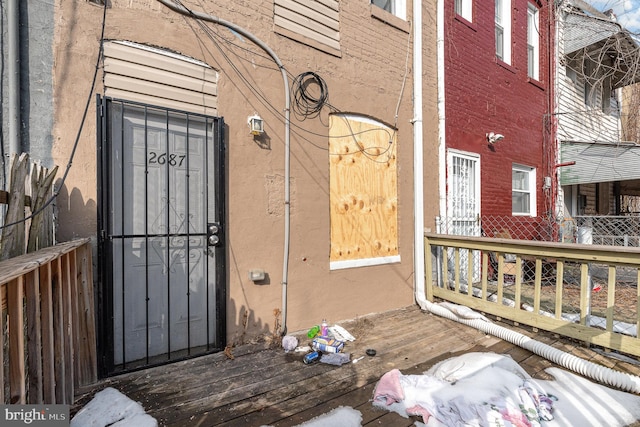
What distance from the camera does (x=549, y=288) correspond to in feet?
19.7

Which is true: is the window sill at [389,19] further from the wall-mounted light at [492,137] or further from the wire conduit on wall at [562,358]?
the wire conduit on wall at [562,358]

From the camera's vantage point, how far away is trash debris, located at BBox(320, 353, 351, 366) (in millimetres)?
2982

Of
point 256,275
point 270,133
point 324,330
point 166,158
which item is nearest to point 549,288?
point 324,330

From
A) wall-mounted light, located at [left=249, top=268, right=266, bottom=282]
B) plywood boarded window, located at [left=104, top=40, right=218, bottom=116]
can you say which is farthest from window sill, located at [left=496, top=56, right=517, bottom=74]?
wall-mounted light, located at [left=249, top=268, right=266, bottom=282]

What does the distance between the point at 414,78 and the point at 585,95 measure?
22.5 feet

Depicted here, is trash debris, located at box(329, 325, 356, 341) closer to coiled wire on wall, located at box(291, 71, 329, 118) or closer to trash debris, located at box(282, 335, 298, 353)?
trash debris, located at box(282, 335, 298, 353)

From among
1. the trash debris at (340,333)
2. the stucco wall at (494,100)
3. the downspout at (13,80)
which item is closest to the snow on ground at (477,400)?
the trash debris at (340,333)

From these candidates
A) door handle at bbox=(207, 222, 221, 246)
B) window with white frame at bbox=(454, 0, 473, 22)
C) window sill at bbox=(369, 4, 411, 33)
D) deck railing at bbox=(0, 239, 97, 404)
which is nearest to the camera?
deck railing at bbox=(0, 239, 97, 404)

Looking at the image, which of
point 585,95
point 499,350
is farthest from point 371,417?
point 585,95

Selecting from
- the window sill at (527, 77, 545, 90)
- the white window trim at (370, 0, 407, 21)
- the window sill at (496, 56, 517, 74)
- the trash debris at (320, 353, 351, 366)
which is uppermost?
the white window trim at (370, 0, 407, 21)

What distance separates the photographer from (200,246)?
319 cm

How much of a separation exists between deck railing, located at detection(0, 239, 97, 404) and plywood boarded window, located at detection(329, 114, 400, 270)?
102 inches

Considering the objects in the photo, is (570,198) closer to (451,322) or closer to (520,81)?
(520,81)

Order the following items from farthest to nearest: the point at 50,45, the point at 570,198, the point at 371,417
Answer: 1. the point at 570,198
2. the point at 50,45
3. the point at 371,417
